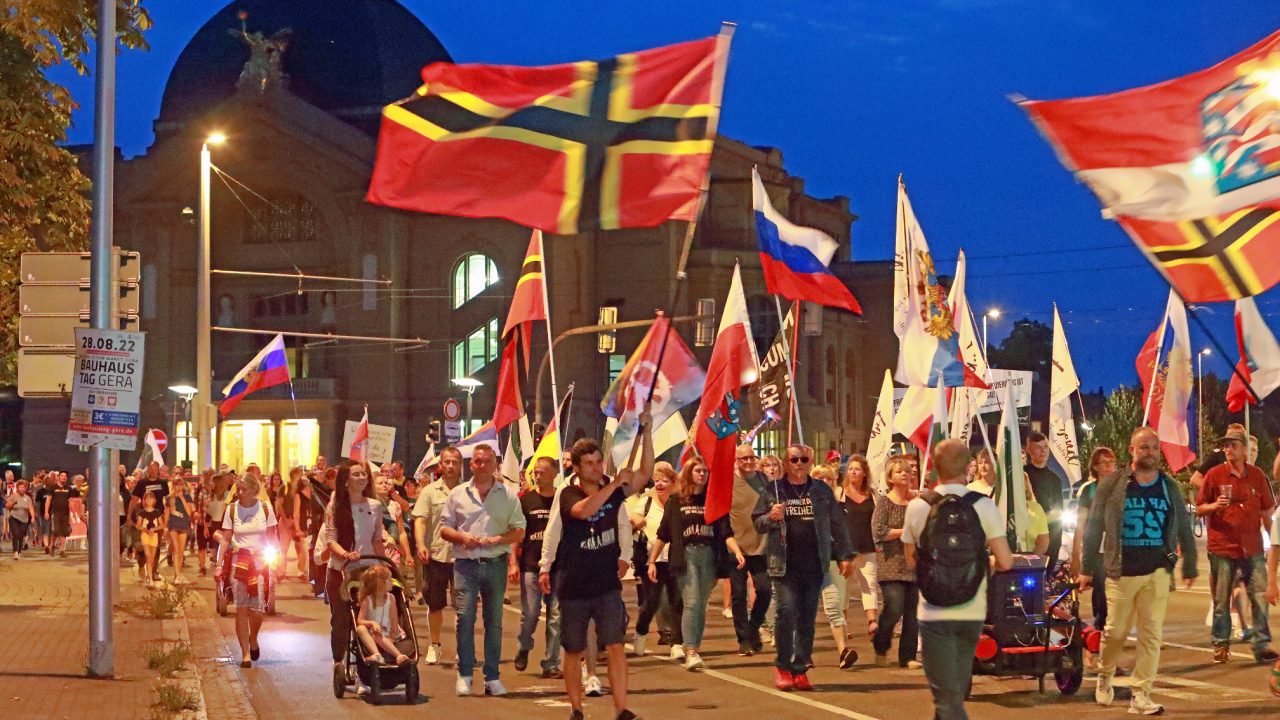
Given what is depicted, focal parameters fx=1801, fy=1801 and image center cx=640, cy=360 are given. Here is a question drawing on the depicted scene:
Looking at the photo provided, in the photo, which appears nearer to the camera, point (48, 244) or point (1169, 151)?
point (1169, 151)

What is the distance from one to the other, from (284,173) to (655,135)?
60856mm

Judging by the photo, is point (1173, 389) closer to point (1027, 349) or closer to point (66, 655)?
point (66, 655)

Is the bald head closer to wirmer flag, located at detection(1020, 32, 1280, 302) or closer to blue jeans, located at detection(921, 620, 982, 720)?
blue jeans, located at detection(921, 620, 982, 720)

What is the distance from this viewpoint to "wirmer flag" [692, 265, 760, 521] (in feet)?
51.7

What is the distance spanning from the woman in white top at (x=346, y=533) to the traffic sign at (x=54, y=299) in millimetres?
3105

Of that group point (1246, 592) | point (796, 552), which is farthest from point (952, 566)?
point (1246, 592)

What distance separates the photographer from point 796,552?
13898mm

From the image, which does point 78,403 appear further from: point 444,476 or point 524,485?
point 524,485

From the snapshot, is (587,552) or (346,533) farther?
(346,533)

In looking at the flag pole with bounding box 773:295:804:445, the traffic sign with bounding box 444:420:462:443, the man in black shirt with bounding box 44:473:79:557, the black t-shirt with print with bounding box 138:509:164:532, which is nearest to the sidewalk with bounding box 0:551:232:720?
the black t-shirt with print with bounding box 138:509:164:532

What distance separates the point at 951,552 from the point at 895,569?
5895 millimetres

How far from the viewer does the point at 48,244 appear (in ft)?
71.6

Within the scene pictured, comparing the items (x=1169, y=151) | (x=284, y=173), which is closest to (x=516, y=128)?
(x=1169, y=151)

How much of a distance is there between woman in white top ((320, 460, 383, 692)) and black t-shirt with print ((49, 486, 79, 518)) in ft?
92.0
